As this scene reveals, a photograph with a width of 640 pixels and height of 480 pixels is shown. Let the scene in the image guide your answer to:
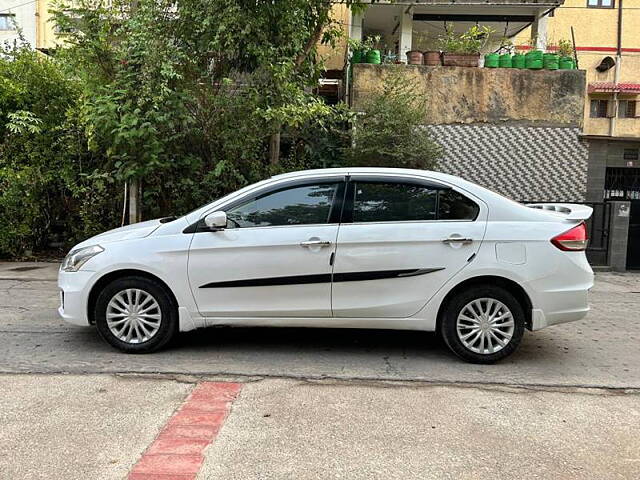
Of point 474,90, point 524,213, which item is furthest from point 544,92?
point 524,213

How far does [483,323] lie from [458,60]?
28.5 feet

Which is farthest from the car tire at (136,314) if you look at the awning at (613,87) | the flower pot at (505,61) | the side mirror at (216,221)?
A: the awning at (613,87)

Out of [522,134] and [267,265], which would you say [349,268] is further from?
[522,134]

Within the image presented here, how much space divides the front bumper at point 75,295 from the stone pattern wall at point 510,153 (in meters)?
8.77

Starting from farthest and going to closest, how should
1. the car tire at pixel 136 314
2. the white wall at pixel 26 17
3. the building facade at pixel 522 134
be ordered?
1. the white wall at pixel 26 17
2. the building facade at pixel 522 134
3. the car tire at pixel 136 314

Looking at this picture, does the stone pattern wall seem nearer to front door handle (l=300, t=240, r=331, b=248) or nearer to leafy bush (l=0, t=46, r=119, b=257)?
leafy bush (l=0, t=46, r=119, b=257)

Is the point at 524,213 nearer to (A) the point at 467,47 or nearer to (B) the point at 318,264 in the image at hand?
(B) the point at 318,264

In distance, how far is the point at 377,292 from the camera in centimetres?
495

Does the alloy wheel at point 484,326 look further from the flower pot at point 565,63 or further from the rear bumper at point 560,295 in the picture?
the flower pot at point 565,63

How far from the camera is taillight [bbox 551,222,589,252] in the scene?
16.0 ft

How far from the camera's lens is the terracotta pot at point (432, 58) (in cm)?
1216

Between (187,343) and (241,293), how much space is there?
0.97 meters

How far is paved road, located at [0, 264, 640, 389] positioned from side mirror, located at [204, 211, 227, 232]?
3.91ft

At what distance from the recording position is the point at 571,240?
16.1 ft
